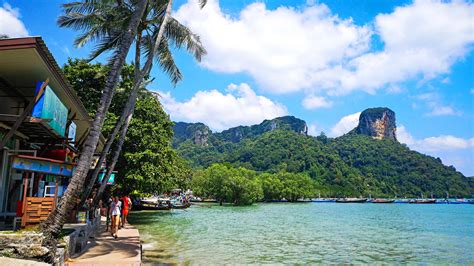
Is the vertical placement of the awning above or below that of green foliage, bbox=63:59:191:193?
below

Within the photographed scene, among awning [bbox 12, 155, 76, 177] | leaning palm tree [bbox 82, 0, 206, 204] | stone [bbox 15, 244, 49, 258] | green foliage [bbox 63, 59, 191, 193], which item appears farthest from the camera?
green foliage [bbox 63, 59, 191, 193]

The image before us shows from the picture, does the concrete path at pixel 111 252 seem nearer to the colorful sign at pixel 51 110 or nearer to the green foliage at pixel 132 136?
the colorful sign at pixel 51 110

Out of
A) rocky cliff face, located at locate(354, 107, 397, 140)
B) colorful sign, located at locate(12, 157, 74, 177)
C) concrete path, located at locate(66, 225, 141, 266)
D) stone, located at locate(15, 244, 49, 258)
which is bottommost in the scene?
concrete path, located at locate(66, 225, 141, 266)

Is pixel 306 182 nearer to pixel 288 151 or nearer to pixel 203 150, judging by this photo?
pixel 288 151

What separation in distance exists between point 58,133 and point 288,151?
139 meters

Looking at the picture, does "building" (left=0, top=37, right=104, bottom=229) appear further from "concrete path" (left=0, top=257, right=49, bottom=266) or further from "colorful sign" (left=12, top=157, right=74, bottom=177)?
"concrete path" (left=0, top=257, right=49, bottom=266)

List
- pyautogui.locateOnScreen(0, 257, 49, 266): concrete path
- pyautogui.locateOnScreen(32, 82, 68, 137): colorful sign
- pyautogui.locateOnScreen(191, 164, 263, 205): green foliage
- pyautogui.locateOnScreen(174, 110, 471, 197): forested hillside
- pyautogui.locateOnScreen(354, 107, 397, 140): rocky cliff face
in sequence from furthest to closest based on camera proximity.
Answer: pyautogui.locateOnScreen(354, 107, 397, 140): rocky cliff face < pyautogui.locateOnScreen(174, 110, 471, 197): forested hillside < pyautogui.locateOnScreen(191, 164, 263, 205): green foliage < pyautogui.locateOnScreen(32, 82, 68, 137): colorful sign < pyautogui.locateOnScreen(0, 257, 49, 266): concrete path

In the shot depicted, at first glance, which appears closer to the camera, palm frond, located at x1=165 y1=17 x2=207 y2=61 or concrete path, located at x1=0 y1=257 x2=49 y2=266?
concrete path, located at x1=0 y1=257 x2=49 y2=266

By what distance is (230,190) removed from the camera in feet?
224

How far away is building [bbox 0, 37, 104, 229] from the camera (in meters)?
7.86

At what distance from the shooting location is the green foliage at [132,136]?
80.0 feet

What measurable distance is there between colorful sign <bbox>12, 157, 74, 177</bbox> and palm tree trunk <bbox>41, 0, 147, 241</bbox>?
1.36 meters

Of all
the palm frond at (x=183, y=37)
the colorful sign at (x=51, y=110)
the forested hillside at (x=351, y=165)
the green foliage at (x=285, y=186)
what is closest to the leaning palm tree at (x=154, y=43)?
the palm frond at (x=183, y=37)

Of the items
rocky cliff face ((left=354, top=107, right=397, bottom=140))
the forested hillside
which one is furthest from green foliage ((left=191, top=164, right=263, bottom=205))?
rocky cliff face ((left=354, top=107, right=397, bottom=140))
